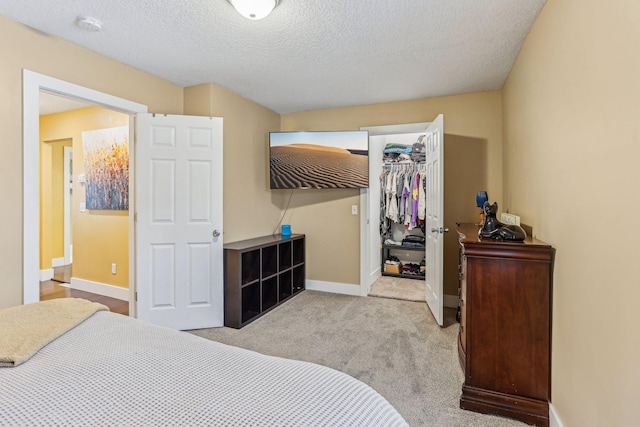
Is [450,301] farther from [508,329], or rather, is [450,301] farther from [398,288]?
[508,329]

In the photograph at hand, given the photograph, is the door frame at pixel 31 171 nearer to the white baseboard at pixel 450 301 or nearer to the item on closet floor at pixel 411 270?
the white baseboard at pixel 450 301

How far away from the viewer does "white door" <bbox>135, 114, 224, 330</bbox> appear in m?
2.85

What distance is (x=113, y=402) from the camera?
765 millimetres

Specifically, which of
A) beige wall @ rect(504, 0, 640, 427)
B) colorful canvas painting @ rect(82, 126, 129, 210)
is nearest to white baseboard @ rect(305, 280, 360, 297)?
beige wall @ rect(504, 0, 640, 427)

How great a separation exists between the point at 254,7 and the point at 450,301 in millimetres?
3447

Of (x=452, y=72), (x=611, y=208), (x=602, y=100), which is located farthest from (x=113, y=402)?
(x=452, y=72)

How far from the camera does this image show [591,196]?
1.27 meters

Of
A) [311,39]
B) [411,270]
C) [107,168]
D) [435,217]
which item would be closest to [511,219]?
[435,217]

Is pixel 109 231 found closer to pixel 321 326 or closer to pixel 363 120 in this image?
pixel 321 326

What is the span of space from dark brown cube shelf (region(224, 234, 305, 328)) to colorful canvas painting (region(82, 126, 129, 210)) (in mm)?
1727

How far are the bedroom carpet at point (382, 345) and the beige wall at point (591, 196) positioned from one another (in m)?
0.64

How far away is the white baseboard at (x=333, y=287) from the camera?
13.2 ft

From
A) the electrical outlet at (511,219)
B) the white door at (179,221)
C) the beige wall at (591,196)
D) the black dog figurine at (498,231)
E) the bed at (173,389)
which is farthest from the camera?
the white door at (179,221)

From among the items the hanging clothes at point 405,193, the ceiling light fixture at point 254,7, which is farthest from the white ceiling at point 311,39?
the hanging clothes at point 405,193
